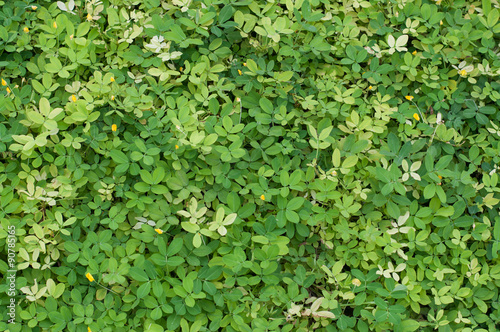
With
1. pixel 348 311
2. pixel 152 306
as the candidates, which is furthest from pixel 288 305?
pixel 152 306

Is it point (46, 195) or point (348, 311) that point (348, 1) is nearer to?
point (348, 311)

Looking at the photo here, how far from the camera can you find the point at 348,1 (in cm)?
264

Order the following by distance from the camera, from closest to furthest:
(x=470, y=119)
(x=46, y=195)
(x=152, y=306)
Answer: (x=152, y=306)
(x=46, y=195)
(x=470, y=119)

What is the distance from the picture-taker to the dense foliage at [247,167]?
215 cm

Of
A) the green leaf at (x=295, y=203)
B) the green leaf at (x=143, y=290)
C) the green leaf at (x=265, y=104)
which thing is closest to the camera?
the green leaf at (x=143, y=290)

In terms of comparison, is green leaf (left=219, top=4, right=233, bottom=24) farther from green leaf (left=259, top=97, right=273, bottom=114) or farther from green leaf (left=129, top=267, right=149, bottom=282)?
green leaf (left=129, top=267, right=149, bottom=282)

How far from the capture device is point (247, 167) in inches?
91.3

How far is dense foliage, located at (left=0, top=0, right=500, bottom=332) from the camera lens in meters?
2.15

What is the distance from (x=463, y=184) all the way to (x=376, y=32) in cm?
109

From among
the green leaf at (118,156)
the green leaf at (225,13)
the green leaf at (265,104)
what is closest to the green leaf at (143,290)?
the green leaf at (118,156)

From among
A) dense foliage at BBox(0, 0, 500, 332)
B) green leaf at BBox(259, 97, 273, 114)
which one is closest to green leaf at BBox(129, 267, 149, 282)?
dense foliage at BBox(0, 0, 500, 332)

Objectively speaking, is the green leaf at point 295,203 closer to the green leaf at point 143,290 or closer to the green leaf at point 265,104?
the green leaf at point 265,104

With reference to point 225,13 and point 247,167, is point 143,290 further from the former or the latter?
point 225,13

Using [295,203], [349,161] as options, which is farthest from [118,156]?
[349,161]
